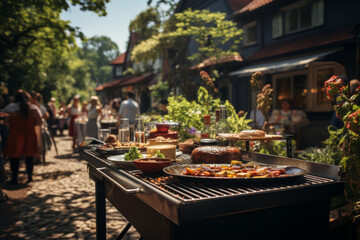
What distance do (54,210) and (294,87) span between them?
10.5 m

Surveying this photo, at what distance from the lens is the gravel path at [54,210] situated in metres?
4.01

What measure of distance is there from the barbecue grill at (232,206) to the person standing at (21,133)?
18.0ft

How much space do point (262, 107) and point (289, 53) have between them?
9.80 m

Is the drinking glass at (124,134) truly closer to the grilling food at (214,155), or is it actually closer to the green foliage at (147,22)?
the grilling food at (214,155)

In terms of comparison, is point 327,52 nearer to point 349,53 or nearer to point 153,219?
point 349,53

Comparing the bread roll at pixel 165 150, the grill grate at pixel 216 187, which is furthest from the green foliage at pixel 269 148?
the grill grate at pixel 216 187

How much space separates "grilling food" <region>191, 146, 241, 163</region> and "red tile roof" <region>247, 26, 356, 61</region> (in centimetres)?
791

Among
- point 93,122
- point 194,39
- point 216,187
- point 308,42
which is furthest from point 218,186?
point 194,39

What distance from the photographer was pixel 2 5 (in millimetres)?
7391

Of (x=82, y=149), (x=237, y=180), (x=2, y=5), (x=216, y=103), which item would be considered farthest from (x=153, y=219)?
(x=2, y=5)

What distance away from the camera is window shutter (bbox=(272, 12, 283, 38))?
12.9m

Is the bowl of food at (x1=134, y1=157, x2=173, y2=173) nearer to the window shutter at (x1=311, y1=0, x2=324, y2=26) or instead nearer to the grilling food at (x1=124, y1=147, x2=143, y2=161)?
the grilling food at (x1=124, y1=147, x2=143, y2=161)

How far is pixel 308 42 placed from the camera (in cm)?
1102

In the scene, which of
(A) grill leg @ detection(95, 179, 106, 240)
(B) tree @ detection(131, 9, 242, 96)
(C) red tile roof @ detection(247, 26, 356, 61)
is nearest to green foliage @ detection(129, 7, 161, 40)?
(B) tree @ detection(131, 9, 242, 96)
